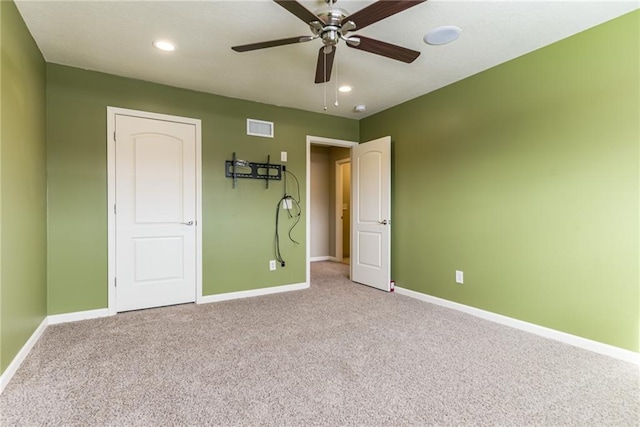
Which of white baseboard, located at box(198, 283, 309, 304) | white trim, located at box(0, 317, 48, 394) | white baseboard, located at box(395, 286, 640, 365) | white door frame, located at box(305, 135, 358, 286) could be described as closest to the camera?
white trim, located at box(0, 317, 48, 394)

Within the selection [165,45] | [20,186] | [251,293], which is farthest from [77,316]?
[165,45]

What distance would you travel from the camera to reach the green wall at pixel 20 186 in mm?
1903

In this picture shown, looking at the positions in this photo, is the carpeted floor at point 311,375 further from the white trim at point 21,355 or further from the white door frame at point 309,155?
the white door frame at point 309,155

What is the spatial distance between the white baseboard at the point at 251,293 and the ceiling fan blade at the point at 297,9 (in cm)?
302

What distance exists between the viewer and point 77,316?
3037 mm

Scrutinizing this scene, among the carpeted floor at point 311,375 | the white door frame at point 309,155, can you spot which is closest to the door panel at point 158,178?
the carpeted floor at point 311,375

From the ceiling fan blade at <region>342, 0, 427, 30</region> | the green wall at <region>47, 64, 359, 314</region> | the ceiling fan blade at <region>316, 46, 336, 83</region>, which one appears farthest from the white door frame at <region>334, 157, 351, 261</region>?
the ceiling fan blade at <region>342, 0, 427, 30</region>

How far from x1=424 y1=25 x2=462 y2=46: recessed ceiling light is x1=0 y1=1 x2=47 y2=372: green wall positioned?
2.80 metres

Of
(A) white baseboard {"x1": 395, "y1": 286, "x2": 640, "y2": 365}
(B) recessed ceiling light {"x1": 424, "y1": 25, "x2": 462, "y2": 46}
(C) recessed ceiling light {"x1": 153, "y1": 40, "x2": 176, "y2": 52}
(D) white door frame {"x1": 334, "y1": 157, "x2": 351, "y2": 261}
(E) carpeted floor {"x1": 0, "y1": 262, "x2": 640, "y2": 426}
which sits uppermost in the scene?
(C) recessed ceiling light {"x1": 153, "y1": 40, "x2": 176, "y2": 52}

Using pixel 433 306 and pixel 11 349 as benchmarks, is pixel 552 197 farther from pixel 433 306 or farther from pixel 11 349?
pixel 11 349

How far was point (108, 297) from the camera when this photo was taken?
10.4 ft

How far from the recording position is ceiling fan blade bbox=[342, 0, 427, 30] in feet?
5.51

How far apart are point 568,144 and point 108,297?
14.3 feet

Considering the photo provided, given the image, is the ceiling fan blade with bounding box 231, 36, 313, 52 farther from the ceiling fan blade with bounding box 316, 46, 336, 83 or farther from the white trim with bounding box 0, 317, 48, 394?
the white trim with bounding box 0, 317, 48, 394
